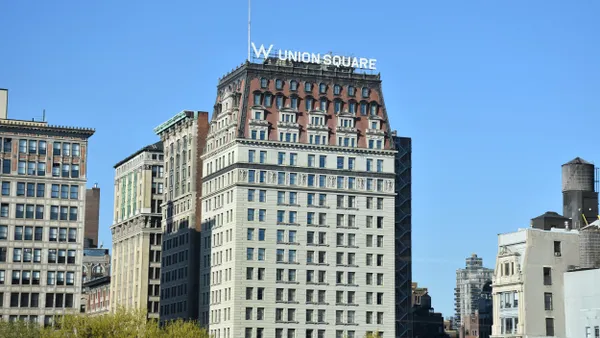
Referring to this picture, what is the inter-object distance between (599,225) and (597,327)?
A: 17.4 meters

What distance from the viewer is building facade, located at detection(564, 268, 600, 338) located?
7121 inches

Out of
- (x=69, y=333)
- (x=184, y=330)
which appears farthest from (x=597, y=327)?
(x=69, y=333)

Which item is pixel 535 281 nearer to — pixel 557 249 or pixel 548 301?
pixel 548 301

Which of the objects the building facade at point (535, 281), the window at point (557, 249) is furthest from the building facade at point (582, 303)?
the window at point (557, 249)

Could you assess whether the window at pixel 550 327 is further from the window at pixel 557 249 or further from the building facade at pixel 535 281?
the window at pixel 557 249

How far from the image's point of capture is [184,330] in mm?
198750

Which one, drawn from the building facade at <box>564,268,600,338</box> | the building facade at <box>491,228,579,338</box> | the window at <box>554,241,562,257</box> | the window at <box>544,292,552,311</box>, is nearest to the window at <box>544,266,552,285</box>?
the building facade at <box>491,228,579,338</box>

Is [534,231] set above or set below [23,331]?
above

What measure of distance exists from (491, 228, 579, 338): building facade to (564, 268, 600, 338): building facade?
1.45 metres

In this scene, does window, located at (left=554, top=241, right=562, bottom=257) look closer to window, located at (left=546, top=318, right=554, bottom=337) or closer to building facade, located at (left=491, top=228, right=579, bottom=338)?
building facade, located at (left=491, top=228, right=579, bottom=338)

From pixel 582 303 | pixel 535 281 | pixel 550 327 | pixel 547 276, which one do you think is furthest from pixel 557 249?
pixel 550 327

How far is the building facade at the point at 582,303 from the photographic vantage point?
181 meters

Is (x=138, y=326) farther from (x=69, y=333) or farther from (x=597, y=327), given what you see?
(x=597, y=327)

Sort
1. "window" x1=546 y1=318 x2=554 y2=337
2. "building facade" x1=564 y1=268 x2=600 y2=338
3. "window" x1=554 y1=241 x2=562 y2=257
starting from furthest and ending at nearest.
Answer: "window" x1=554 y1=241 x2=562 y2=257, "window" x1=546 y1=318 x2=554 y2=337, "building facade" x1=564 y1=268 x2=600 y2=338
